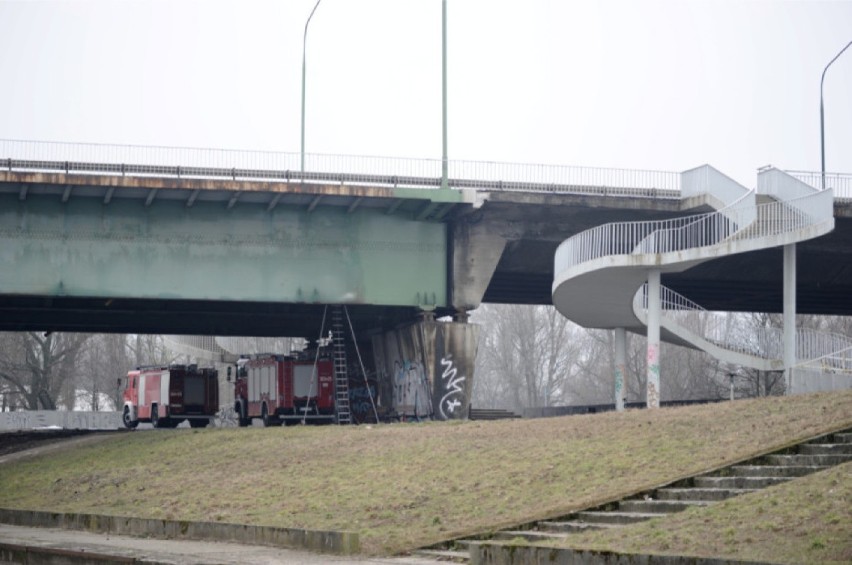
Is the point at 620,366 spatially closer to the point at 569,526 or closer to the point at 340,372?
the point at 340,372

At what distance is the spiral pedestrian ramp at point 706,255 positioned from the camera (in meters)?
42.7

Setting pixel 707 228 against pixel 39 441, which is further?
pixel 39 441

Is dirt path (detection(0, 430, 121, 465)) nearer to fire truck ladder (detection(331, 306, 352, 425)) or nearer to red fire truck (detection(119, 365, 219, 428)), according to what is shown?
fire truck ladder (detection(331, 306, 352, 425))

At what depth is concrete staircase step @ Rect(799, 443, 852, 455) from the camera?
20453 millimetres

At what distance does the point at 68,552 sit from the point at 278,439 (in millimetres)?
17016

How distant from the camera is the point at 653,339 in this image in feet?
147

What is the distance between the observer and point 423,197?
47750 mm

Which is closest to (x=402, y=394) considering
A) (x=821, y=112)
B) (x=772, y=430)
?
(x=821, y=112)

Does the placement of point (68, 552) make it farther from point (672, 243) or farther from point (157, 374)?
point (157, 374)

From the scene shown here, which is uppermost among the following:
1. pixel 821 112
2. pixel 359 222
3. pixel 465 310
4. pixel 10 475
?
pixel 821 112

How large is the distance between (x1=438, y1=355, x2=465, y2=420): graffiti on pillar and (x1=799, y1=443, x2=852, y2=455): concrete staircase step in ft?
93.1

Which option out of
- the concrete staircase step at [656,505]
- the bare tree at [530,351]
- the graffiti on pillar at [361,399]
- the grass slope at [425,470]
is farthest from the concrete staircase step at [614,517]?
the bare tree at [530,351]

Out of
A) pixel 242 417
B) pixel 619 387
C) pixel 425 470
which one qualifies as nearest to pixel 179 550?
pixel 425 470

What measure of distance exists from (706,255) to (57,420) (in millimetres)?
50520
